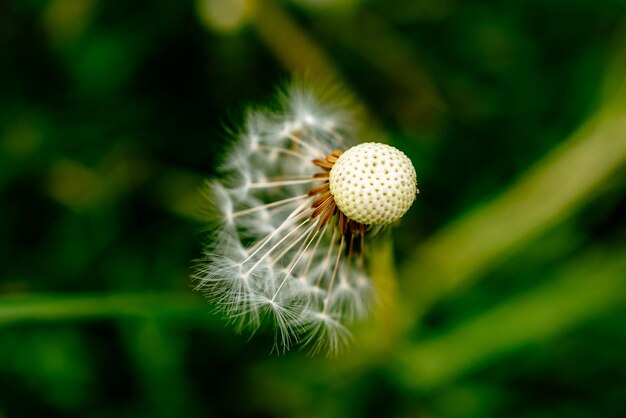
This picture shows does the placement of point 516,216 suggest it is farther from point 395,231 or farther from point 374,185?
point 374,185

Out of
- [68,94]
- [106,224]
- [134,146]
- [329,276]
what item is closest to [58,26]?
[68,94]

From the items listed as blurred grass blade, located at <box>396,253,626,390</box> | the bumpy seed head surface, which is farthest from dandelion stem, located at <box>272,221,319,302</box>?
blurred grass blade, located at <box>396,253,626,390</box>

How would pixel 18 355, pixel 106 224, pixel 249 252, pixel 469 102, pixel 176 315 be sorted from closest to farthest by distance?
pixel 249 252 → pixel 176 315 → pixel 18 355 → pixel 106 224 → pixel 469 102

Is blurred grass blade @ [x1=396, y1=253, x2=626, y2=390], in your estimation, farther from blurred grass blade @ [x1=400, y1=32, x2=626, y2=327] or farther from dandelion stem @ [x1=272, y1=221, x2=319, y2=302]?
dandelion stem @ [x1=272, y1=221, x2=319, y2=302]

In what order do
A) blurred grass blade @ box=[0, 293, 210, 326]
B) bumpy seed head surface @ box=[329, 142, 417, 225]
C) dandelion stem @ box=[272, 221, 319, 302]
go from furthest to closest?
blurred grass blade @ box=[0, 293, 210, 326]
dandelion stem @ box=[272, 221, 319, 302]
bumpy seed head surface @ box=[329, 142, 417, 225]

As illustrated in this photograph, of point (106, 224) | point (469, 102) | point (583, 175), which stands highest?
point (469, 102)

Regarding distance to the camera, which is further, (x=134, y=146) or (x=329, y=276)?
(x=134, y=146)

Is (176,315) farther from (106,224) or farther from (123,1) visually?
(123,1)
